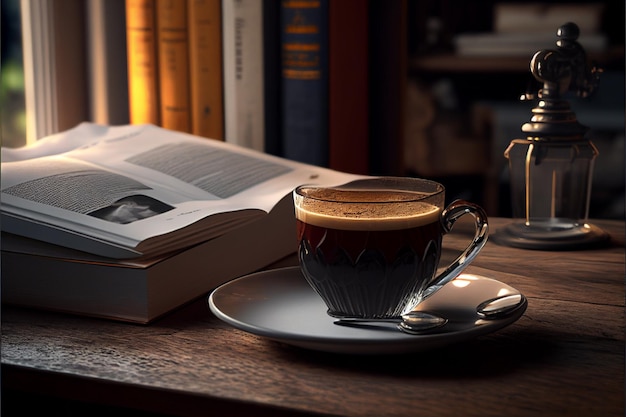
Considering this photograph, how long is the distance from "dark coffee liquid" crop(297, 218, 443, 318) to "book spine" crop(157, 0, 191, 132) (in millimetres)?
613

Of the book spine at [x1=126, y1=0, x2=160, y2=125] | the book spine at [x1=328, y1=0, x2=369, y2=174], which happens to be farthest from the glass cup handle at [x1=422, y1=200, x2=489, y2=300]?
the book spine at [x1=126, y1=0, x2=160, y2=125]

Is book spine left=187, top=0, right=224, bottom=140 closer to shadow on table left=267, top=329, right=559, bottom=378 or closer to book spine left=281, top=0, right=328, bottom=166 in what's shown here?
book spine left=281, top=0, right=328, bottom=166

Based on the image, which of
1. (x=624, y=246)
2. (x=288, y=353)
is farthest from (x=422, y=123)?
(x=288, y=353)

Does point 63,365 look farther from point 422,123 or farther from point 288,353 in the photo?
point 422,123

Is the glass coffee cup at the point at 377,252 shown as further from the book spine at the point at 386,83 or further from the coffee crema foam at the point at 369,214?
the book spine at the point at 386,83

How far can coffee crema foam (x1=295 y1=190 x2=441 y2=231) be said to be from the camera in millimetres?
601

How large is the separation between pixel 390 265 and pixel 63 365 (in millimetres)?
234

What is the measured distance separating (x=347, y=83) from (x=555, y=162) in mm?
347

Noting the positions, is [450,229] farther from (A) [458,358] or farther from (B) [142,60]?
(B) [142,60]

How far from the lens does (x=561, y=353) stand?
1.95ft

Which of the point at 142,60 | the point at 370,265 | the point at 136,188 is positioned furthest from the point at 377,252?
the point at 142,60

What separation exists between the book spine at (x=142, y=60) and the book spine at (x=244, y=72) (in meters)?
0.10

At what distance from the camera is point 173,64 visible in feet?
3.91

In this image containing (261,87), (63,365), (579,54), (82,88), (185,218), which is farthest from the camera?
(82,88)
